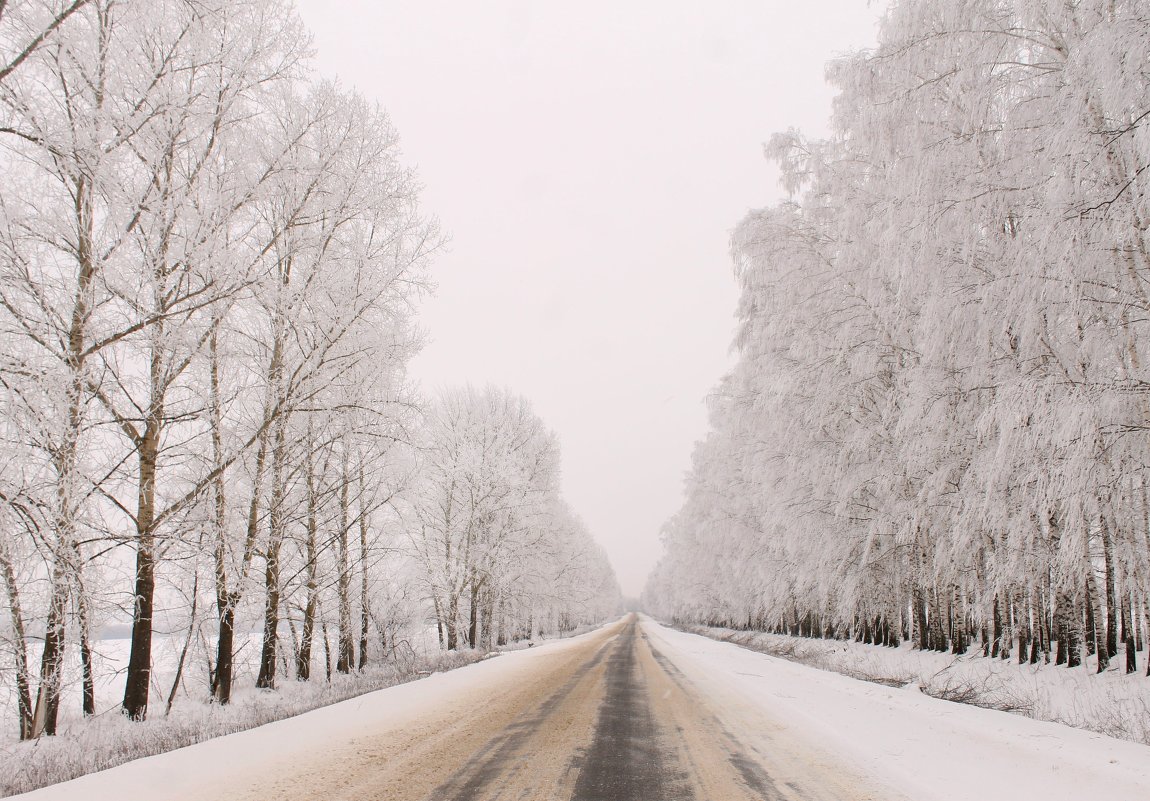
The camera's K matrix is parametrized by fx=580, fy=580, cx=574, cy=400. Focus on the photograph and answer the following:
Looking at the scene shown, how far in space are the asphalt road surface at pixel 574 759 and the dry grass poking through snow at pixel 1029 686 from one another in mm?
3724

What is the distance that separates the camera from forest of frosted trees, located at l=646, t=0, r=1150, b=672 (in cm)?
653

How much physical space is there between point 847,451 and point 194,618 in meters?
13.6

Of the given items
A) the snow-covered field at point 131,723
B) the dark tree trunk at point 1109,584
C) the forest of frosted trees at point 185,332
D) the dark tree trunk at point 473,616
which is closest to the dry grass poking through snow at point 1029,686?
the dark tree trunk at point 1109,584

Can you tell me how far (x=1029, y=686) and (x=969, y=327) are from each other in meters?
6.08

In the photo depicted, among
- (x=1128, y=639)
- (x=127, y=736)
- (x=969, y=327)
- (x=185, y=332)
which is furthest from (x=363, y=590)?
(x=1128, y=639)

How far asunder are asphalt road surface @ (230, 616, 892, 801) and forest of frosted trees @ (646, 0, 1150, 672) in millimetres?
4392

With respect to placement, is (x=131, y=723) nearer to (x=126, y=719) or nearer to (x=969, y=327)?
(x=126, y=719)

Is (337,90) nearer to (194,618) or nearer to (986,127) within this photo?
(194,618)

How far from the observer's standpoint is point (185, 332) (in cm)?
769

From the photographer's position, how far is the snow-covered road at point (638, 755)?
3.97 metres

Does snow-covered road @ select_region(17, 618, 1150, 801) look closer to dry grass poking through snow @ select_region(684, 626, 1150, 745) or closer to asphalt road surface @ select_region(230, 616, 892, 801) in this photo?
asphalt road surface @ select_region(230, 616, 892, 801)

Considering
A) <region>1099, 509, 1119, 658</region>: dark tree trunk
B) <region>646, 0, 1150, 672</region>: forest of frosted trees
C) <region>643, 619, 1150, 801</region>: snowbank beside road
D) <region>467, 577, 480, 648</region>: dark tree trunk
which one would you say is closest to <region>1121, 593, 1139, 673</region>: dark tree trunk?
<region>646, 0, 1150, 672</region>: forest of frosted trees

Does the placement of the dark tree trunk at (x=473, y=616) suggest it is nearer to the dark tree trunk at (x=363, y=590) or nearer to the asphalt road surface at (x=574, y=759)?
the dark tree trunk at (x=363, y=590)

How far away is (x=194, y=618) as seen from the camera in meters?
9.89
